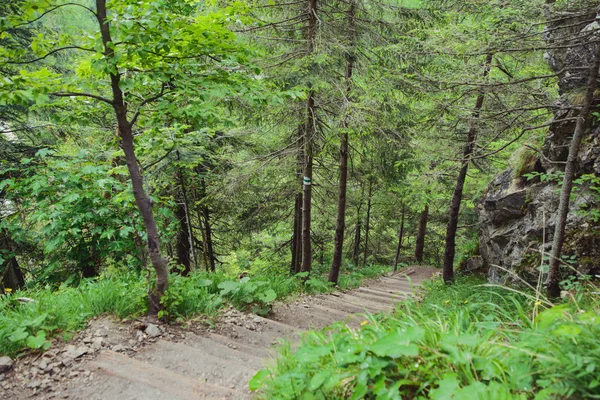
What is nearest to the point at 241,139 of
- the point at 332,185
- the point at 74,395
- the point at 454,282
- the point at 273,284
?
the point at 332,185

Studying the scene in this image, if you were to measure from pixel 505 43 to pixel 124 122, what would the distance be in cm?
522

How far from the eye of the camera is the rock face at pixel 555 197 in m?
5.00

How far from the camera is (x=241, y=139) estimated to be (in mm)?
10211

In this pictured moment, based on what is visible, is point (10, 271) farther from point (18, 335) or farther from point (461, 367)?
point (461, 367)

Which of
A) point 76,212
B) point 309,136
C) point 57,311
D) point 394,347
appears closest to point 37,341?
point 57,311

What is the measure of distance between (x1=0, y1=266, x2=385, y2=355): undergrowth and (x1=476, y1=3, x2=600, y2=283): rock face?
3754mm

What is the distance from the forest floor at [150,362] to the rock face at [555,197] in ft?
10.2

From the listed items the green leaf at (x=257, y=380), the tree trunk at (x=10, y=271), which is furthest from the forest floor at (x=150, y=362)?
the tree trunk at (x=10, y=271)

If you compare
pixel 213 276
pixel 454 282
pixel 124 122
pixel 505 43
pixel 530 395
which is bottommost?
pixel 454 282

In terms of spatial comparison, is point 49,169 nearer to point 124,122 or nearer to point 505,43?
point 124,122

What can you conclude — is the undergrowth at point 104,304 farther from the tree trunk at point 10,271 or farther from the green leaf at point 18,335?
the tree trunk at point 10,271

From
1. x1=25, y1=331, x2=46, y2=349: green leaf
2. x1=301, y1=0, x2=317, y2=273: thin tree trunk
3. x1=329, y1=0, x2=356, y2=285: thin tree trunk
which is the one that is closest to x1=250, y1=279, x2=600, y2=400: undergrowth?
x1=25, y1=331, x2=46, y2=349: green leaf

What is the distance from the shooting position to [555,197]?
249 inches

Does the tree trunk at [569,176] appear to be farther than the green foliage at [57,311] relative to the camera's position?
Yes
